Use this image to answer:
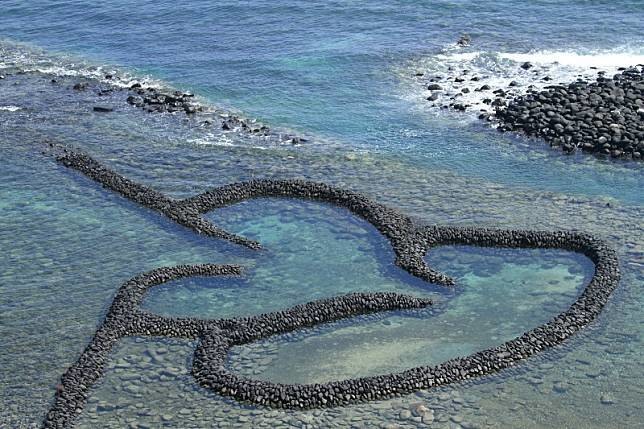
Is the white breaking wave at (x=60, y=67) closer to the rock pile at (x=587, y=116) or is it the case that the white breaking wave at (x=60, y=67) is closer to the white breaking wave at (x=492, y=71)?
the white breaking wave at (x=492, y=71)

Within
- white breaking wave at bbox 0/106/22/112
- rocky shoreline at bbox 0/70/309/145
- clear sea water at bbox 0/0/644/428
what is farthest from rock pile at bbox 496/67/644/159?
white breaking wave at bbox 0/106/22/112

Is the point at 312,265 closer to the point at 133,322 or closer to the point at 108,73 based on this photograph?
the point at 133,322

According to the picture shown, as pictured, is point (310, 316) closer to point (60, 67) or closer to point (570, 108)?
point (570, 108)

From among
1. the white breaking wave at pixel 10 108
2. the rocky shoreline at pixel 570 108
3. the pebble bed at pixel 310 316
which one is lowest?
the pebble bed at pixel 310 316

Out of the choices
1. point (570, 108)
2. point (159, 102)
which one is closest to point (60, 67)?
point (159, 102)

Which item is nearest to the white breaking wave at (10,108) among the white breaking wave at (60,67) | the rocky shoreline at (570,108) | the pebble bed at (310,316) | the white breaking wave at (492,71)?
the white breaking wave at (60,67)

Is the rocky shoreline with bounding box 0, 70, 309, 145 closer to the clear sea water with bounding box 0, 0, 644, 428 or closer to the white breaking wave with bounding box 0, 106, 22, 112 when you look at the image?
the clear sea water with bounding box 0, 0, 644, 428
